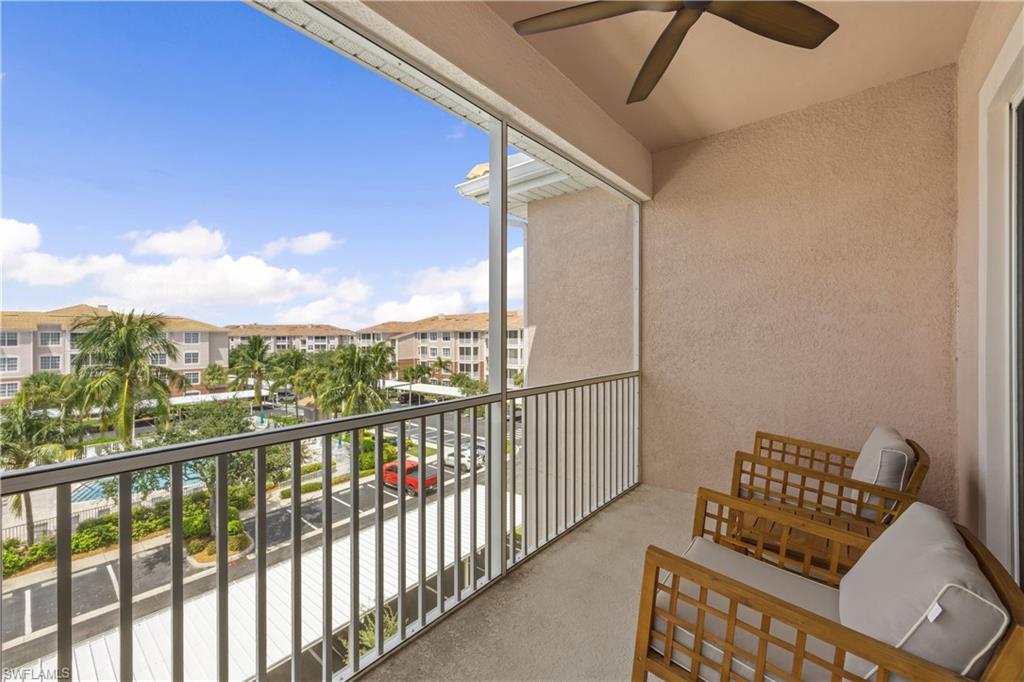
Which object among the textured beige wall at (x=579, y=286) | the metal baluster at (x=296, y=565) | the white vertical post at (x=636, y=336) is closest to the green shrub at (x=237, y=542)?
the metal baluster at (x=296, y=565)

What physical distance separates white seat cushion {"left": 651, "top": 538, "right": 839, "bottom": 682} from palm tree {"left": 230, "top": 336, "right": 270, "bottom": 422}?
1.37 m

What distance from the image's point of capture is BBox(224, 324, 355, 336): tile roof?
1293mm

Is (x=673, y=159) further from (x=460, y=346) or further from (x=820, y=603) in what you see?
(x=820, y=603)

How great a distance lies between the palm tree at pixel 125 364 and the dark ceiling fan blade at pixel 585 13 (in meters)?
1.61

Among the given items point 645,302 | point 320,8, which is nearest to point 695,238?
point 645,302

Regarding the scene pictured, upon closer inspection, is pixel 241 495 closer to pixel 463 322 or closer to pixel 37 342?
pixel 37 342

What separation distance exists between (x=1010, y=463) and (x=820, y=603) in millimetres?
1090

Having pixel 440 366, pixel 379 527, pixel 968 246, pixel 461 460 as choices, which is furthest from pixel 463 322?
pixel 968 246

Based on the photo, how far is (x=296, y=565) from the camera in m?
1.41

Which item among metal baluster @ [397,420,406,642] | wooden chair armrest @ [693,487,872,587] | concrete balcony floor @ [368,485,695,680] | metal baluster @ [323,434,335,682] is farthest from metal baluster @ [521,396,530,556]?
metal baluster @ [323,434,335,682]

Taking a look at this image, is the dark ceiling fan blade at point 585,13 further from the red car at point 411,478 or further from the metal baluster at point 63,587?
the metal baluster at point 63,587

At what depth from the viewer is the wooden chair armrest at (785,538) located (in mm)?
1382

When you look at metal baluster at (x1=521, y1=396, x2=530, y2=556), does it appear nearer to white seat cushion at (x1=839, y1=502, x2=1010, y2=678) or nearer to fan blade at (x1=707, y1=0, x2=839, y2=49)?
white seat cushion at (x1=839, y1=502, x2=1010, y2=678)

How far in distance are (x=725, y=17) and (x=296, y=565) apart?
2412 millimetres
